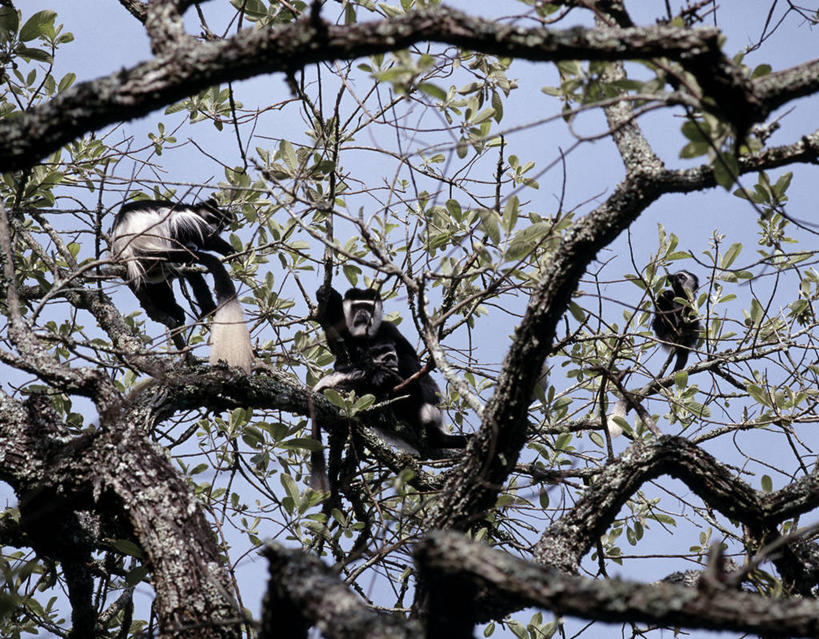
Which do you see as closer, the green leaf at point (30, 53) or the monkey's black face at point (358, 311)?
the green leaf at point (30, 53)

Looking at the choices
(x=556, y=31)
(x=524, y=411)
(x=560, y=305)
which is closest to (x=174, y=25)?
(x=556, y=31)

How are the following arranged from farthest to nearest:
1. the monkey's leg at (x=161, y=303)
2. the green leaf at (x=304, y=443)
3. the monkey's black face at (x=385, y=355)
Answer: the monkey's leg at (x=161, y=303)
the monkey's black face at (x=385, y=355)
the green leaf at (x=304, y=443)

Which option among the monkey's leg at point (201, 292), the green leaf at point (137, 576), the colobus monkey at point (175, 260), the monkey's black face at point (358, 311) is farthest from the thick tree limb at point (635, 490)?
the monkey's leg at point (201, 292)

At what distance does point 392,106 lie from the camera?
12.0 ft

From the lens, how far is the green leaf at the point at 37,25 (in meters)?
3.46

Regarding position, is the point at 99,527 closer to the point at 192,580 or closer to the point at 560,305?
the point at 192,580

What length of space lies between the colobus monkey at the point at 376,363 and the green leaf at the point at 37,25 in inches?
70.7

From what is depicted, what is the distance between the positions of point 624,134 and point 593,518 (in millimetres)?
1266

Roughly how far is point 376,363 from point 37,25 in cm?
262

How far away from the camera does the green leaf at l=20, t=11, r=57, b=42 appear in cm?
346

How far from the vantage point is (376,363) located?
4840 millimetres

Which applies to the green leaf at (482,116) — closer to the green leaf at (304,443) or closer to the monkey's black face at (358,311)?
the green leaf at (304,443)

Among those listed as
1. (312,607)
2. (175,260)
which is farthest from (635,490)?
(175,260)

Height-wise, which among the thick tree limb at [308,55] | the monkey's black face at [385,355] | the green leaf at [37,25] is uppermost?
the green leaf at [37,25]
